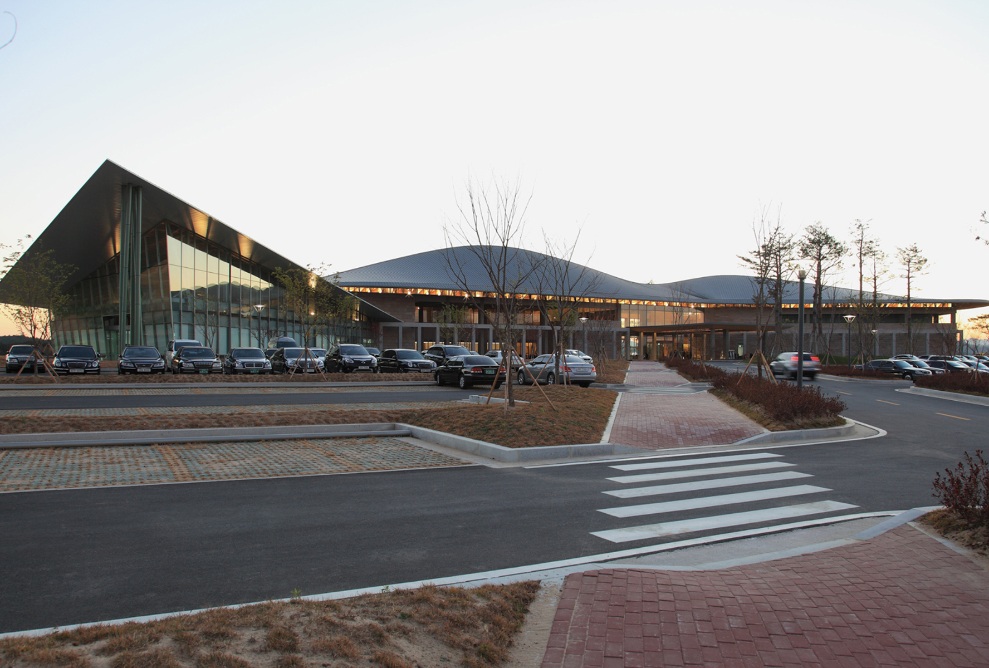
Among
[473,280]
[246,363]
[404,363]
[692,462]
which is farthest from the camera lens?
[473,280]

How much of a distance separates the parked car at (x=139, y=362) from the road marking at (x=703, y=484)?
95.6 ft

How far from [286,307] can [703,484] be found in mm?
49465

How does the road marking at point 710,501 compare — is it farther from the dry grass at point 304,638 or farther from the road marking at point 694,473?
the dry grass at point 304,638

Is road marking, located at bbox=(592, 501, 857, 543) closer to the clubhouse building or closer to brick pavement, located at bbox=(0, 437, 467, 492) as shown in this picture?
brick pavement, located at bbox=(0, 437, 467, 492)

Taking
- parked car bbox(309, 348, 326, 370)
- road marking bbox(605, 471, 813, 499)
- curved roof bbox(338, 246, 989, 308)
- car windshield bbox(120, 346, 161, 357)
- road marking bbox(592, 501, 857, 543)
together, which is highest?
curved roof bbox(338, 246, 989, 308)

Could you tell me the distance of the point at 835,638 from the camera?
14.3 ft

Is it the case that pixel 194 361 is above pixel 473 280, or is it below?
below

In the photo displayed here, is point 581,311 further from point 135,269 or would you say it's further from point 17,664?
point 17,664

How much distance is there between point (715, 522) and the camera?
26.2ft

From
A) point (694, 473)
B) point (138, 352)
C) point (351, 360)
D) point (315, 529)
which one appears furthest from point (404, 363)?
point (315, 529)

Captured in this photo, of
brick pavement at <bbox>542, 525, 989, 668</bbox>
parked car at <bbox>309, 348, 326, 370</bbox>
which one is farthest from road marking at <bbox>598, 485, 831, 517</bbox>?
parked car at <bbox>309, 348, 326, 370</bbox>

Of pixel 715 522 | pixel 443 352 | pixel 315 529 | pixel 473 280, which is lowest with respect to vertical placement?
pixel 715 522

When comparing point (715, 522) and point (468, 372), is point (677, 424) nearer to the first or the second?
point (715, 522)

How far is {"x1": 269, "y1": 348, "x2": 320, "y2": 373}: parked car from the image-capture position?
36.0m
